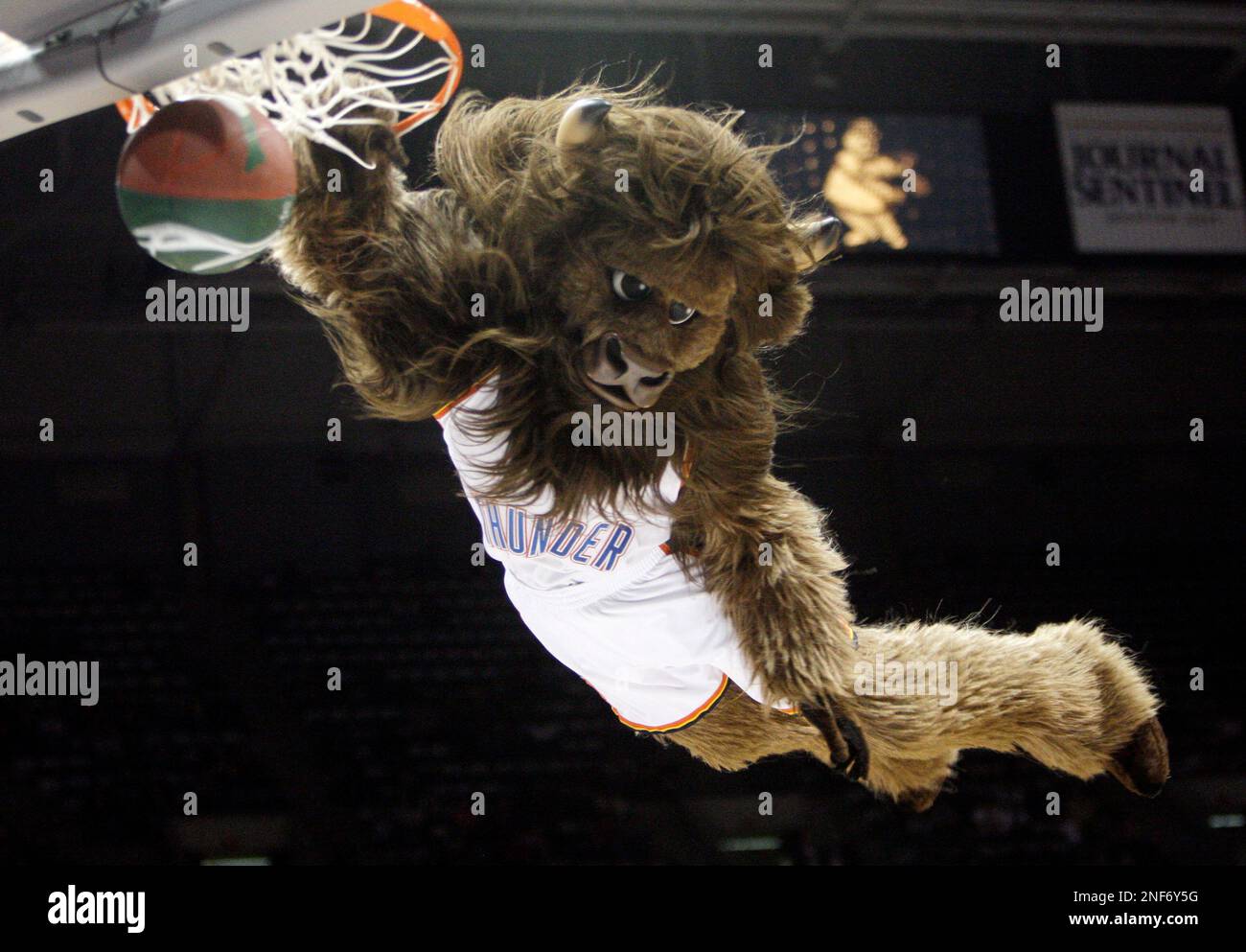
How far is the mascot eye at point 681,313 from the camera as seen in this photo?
1444 mm

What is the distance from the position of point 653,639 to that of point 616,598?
7 cm

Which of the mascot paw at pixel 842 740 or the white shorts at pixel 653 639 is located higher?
the white shorts at pixel 653 639

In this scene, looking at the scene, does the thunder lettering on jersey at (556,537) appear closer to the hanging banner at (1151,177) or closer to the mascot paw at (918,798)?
the mascot paw at (918,798)

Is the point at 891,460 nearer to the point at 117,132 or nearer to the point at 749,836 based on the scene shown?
the point at 749,836

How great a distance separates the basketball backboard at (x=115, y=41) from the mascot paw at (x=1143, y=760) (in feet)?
4.59

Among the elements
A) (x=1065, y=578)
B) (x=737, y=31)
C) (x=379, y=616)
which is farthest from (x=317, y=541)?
(x=1065, y=578)

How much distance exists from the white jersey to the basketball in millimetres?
313

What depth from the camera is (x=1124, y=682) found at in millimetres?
1853
